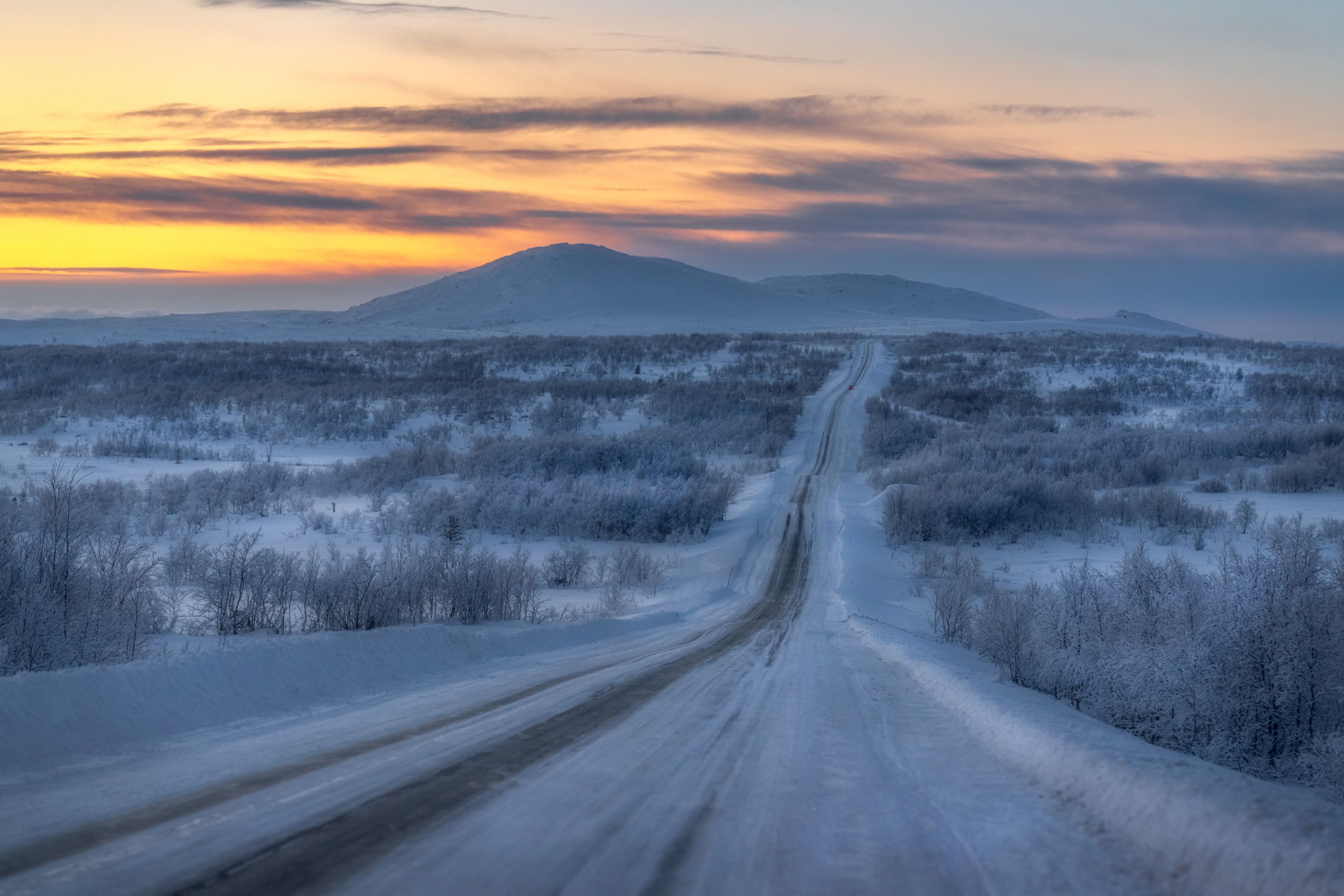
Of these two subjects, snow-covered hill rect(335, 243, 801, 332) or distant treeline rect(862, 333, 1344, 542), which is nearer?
distant treeline rect(862, 333, 1344, 542)

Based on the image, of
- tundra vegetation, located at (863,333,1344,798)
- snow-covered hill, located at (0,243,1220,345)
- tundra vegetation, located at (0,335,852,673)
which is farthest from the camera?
snow-covered hill, located at (0,243,1220,345)

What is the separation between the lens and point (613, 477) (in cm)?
2905

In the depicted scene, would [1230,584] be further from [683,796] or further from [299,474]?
[299,474]

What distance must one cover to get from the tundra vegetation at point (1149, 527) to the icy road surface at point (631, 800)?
3.74ft

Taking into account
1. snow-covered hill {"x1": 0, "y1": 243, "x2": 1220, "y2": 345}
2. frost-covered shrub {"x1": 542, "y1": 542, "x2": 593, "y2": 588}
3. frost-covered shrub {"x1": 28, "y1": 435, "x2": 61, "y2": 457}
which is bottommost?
frost-covered shrub {"x1": 542, "y1": 542, "x2": 593, "y2": 588}

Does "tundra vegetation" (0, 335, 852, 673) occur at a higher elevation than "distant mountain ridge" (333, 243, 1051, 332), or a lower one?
lower

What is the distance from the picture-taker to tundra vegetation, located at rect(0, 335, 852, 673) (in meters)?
10.4

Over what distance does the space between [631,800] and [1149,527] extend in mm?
22544

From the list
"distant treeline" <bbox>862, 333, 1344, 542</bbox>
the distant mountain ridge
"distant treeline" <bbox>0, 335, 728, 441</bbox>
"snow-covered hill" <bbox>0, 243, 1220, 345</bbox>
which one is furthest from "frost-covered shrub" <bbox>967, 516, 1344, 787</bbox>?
the distant mountain ridge

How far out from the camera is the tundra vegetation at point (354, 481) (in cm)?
1040

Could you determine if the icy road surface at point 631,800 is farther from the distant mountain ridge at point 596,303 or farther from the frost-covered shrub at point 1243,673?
the distant mountain ridge at point 596,303

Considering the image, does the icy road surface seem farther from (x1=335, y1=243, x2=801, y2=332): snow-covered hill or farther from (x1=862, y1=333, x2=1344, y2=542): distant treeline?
(x1=335, y1=243, x2=801, y2=332): snow-covered hill

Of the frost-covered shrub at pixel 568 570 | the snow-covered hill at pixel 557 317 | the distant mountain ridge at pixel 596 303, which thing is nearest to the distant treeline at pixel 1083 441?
the frost-covered shrub at pixel 568 570

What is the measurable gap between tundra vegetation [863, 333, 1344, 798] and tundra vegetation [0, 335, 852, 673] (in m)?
6.58
